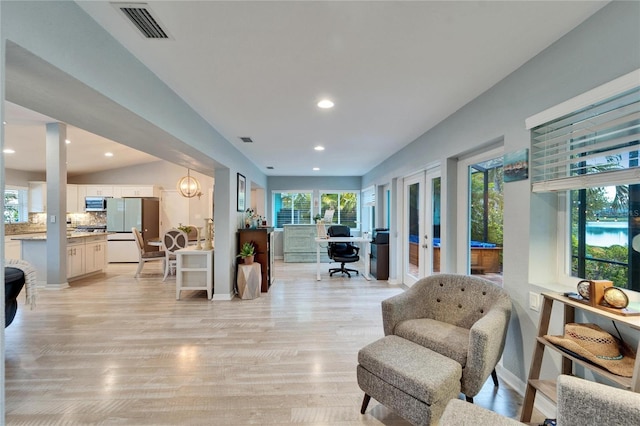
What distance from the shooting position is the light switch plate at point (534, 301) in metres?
1.97

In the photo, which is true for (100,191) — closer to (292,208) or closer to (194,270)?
(292,208)

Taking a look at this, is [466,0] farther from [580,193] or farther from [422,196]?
[422,196]

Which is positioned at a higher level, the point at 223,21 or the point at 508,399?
the point at 223,21

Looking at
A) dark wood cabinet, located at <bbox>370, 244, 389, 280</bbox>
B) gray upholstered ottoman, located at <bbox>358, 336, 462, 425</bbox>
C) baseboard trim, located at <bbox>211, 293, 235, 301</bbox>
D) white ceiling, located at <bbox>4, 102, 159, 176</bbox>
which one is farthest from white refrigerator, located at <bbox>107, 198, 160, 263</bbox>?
gray upholstered ottoman, located at <bbox>358, 336, 462, 425</bbox>

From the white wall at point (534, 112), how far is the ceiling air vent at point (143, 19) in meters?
2.47

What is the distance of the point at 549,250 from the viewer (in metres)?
2.02

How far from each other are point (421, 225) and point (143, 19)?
4.09 metres

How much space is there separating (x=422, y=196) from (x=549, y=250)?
96.7 inches

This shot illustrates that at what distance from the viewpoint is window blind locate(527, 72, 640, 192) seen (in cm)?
143

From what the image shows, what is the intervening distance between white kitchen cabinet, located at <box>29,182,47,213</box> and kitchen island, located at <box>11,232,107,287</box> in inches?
61.9

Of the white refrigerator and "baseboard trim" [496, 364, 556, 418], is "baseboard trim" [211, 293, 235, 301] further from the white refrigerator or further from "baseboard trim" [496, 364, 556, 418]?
the white refrigerator

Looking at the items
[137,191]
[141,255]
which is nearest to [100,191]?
[137,191]

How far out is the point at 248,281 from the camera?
177 inches

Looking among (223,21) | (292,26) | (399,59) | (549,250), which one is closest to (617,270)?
(549,250)
